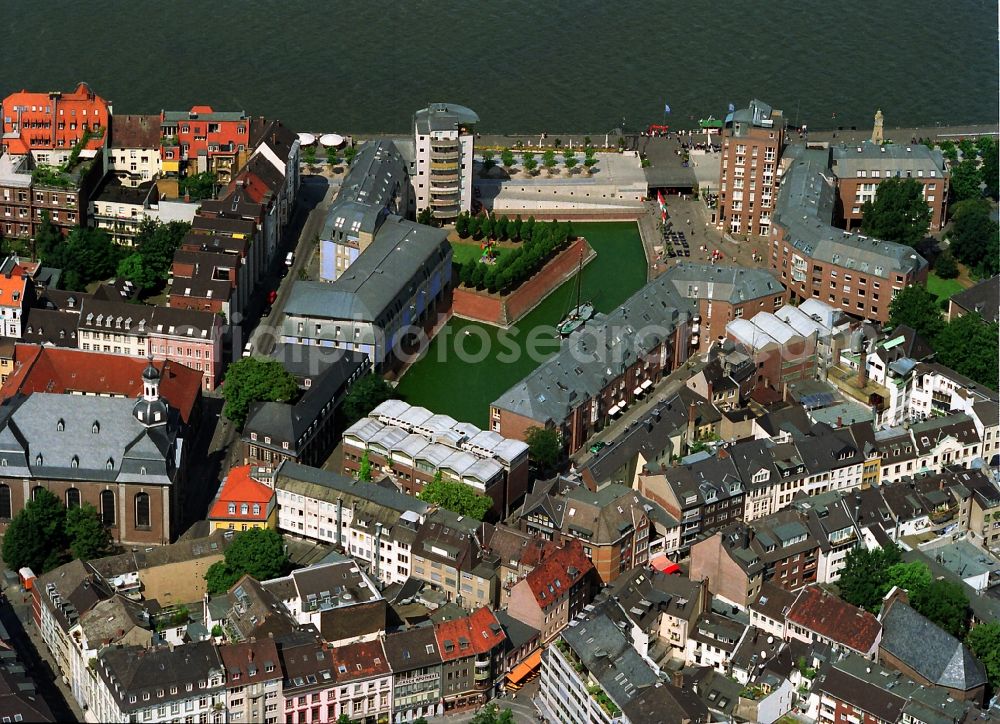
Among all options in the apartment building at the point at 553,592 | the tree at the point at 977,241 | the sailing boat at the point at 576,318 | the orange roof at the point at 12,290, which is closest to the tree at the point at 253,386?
the orange roof at the point at 12,290

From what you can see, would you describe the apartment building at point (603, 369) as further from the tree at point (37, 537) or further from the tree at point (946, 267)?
the tree at point (37, 537)

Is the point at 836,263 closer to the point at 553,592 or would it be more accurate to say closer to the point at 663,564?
the point at 663,564

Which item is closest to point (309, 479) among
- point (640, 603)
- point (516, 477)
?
point (516, 477)

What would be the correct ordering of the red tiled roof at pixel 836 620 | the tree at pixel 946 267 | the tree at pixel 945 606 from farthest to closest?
the tree at pixel 946 267
the tree at pixel 945 606
the red tiled roof at pixel 836 620

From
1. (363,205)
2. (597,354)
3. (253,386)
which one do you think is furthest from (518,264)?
(253,386)

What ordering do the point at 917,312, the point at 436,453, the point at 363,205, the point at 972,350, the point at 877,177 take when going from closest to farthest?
the point at 436,453
the point at 972,350
the point at 917,312
the point at 363,205
the point at 877,177
